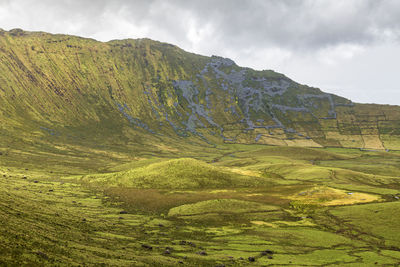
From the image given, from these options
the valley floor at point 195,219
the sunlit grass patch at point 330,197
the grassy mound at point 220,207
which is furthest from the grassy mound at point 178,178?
the grassy mound at point 220,207

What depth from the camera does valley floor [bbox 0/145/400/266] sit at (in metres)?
48.2

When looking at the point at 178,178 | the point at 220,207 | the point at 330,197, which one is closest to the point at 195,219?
the point at 220,207

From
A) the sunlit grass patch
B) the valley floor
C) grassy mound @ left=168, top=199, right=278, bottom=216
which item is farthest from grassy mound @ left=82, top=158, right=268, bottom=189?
grassy mound @ left=168, top=199, right=278, bottom=216

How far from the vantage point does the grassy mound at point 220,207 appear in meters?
95.6

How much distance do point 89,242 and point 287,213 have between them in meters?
64.8

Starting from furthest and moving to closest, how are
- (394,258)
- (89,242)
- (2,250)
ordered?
(394,258) < (89,242) < (2,250)

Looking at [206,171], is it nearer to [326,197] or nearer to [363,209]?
[326,197]

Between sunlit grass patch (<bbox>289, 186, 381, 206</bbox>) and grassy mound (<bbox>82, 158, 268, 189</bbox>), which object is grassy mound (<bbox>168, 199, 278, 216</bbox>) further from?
grassy mound (<bbox>82, 158, 268, 189</bbox>)

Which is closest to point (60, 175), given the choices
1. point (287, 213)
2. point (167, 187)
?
point (167, 187)

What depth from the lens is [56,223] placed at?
60281 millimetres

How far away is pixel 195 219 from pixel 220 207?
12.0 m

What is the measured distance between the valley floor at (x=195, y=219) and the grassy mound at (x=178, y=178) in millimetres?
525

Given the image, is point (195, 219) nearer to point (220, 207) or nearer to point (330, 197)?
point (220, 207)

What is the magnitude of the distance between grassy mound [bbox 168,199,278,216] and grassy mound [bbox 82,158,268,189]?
107ft
